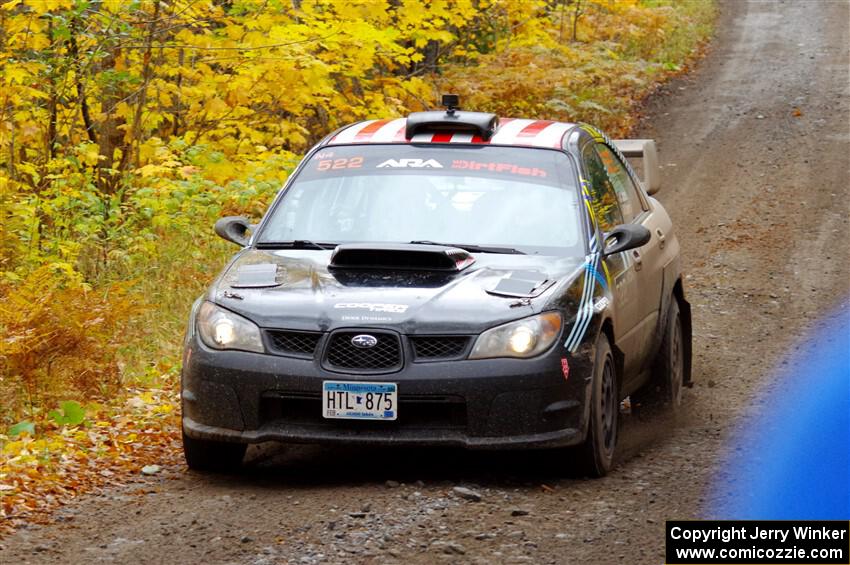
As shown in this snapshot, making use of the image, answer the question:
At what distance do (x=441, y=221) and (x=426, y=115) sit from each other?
0.89 metres

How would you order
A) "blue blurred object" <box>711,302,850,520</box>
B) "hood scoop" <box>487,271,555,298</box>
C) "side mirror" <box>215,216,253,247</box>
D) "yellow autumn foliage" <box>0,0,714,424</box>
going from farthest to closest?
"yellow autumn foliage" <box>0,0,714,424</box>
"side mirror" <box>215,216,253,247</box>
"hood scoop" <box>487,271,555,298</box>
"blue blurred object" <box>711,302,850,520</box>

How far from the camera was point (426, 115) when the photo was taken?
775 centimetres

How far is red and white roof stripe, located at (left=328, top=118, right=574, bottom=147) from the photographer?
7.61 m

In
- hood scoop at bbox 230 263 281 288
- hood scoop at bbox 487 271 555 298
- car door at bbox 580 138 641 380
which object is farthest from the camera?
car door at bbox 580 138 641 380

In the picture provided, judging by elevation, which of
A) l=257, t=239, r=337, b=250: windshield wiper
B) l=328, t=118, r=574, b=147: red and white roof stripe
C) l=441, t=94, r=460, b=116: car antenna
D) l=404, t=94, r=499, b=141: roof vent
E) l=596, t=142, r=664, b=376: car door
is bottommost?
l=596, t=142, r=664, b=376: car door

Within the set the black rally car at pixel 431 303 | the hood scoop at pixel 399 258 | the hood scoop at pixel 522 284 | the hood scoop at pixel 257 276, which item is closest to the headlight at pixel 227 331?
the black rally car at pixel 431 303

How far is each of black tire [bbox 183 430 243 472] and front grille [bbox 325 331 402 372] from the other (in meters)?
0.80

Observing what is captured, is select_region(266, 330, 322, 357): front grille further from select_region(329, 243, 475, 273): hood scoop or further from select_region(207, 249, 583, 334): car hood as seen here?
select_region(329, 243, 475, 273): hood scoop

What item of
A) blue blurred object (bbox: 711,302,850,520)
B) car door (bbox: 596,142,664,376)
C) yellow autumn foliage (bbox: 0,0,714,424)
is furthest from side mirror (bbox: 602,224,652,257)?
yellow autumn foliage (bbox: 0,0,714,424)

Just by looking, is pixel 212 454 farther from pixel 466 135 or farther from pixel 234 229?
pixel 466 135

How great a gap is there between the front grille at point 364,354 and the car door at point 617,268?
4.53 ft

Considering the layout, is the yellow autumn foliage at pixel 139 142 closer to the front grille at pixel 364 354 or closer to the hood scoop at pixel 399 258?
the hood scoop at pixel 399 258

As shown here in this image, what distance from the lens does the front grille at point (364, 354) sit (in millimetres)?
6020

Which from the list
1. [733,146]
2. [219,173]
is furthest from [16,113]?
[733,146]
